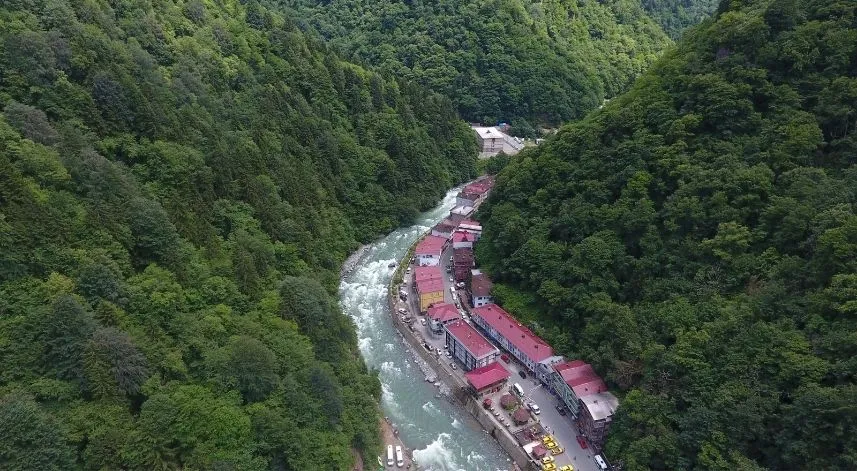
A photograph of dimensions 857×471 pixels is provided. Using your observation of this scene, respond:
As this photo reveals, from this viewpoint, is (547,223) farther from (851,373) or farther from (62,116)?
(62,116)

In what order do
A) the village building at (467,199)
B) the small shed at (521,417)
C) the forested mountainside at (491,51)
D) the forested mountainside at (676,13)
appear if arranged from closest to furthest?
the small shed at (521,417), the village building at (467,199), the forested mountainside at (491,51), the forested mountainside at (676,13)

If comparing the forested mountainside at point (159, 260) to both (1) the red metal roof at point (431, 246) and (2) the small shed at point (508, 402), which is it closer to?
(1) the red metal roof at point (431, 246)

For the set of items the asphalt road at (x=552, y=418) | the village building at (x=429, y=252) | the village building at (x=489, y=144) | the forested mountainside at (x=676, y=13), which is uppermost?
the forested mountainside at (x=676, y=13)

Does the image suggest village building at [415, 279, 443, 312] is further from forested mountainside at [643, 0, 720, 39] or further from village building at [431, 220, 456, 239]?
forested mountainside at [643, 0, 720, 39]

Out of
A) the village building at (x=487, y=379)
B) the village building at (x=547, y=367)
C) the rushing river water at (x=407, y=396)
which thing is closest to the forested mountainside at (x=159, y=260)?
the rushing river water at (x=407, y=396)

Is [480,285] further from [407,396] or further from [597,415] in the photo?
[597,415]

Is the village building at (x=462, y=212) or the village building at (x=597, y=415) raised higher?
the village building at (x=462, y=212)
